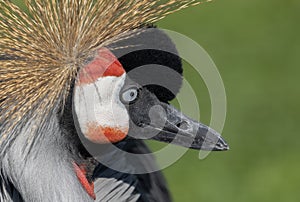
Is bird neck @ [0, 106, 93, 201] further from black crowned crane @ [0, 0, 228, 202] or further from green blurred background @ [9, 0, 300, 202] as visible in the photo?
green blurred background @ [9, 0, 300, 202]

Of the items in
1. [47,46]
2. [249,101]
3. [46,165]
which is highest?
[249,101]

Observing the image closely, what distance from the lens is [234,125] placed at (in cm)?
427

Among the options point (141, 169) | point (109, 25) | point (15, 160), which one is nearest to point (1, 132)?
point (15, 160)

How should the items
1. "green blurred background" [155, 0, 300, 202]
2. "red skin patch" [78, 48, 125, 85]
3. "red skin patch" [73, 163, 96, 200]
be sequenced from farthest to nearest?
"green blurred background" [155, 0, 300, 202], "red skin patch" [73, 163, 96, 200], "red skin patch" [78, 48, 125, 85]

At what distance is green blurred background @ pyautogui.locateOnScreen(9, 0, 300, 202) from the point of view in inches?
157

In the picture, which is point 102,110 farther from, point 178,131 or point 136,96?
point 178,131

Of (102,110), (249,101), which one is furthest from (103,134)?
(249,101)

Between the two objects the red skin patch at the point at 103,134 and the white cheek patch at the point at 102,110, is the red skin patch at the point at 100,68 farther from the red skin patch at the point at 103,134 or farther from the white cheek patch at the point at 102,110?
the red skin patch at the point at 103,134

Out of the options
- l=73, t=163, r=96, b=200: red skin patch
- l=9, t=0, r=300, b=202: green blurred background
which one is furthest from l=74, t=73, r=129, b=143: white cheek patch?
l=9, t=0, r=300, b=202: green blurred background

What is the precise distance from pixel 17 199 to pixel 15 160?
0.17m

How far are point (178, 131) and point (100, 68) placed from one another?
0.96 ft

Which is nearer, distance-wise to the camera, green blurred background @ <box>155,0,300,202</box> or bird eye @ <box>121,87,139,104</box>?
bird eye @ <box>121,87,139,104</box>

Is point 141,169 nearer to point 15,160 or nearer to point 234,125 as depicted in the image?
point 15,160

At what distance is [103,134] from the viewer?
2332 millimetres
